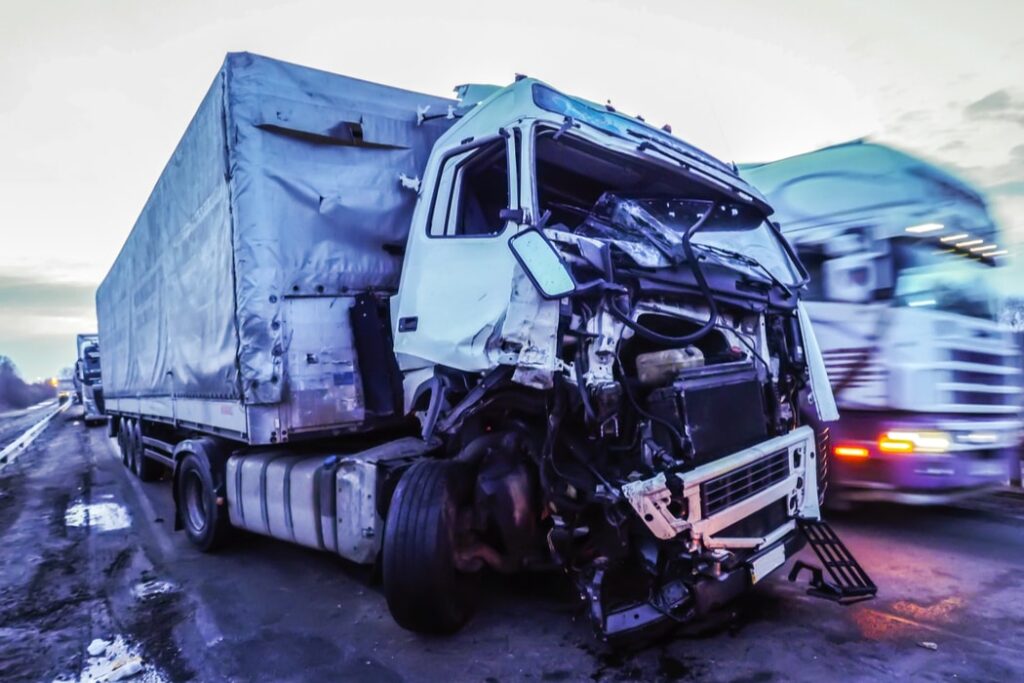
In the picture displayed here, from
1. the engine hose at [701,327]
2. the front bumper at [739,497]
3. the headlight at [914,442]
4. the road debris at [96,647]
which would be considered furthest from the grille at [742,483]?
the road debris at [96,647]

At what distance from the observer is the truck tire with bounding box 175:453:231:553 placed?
5695 millimetres

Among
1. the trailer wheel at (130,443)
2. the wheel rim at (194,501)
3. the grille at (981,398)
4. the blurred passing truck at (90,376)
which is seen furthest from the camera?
the blurred passing truck at (90,376)

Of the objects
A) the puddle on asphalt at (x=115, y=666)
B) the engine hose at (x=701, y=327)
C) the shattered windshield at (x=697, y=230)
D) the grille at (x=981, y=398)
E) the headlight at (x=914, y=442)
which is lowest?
the puddle on asphalt at (x=115, y=666)

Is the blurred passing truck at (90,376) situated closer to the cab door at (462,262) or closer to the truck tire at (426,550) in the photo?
the cab door at (462,262)

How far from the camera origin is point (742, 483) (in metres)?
3.49

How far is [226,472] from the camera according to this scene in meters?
5.71

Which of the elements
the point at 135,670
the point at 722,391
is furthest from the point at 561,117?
the point at 135,670

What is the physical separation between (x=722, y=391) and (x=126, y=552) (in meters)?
5.53

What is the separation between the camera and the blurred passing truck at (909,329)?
5.13 metres

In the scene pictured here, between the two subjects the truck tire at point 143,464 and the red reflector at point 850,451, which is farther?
the truck tire at point 143,464

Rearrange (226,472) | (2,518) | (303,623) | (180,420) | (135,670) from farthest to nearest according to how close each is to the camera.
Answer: (2,518)
(180,420)
(226,472)
(303,623)
(135,670)

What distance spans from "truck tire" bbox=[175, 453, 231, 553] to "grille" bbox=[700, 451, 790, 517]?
433cm

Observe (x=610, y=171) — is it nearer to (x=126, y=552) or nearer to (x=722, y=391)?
(x=722, y=391)

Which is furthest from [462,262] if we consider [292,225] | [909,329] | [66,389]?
[66,389]
